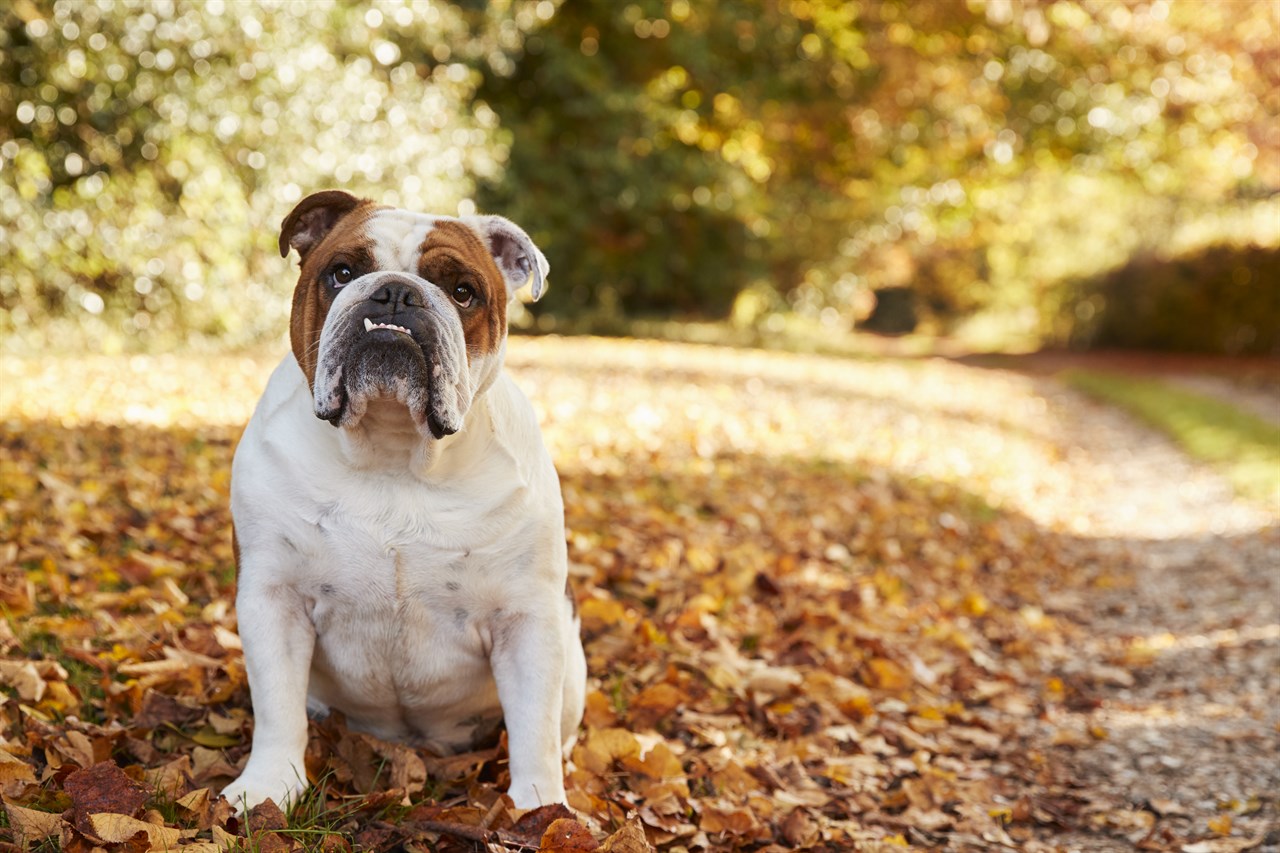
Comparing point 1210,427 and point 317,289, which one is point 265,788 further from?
point 1210,427

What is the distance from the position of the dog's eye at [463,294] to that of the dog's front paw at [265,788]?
4.00 feet

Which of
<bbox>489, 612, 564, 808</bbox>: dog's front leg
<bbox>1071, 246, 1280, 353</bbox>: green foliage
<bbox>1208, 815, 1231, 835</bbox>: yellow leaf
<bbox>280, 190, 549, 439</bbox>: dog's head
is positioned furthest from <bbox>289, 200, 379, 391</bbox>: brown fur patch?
<bbox>1071, 246, 1280, 353</bbox>: green foliage

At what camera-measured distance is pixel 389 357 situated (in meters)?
2.70

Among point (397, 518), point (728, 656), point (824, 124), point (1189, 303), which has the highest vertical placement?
point (824, 124)

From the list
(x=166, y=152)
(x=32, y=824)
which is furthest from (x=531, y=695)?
(x=166, y=152)

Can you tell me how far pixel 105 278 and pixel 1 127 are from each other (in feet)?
5.95

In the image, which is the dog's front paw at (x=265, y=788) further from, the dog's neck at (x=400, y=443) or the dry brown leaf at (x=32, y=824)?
the dog's neck at (x=400, y=443)

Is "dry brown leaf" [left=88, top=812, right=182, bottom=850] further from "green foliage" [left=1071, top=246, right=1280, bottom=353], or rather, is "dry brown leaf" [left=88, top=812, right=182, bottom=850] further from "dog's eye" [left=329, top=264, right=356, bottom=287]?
"green foliage" [left=1071, top=246, right=1280, bottom=353]

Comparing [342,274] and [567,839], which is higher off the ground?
[342,274]

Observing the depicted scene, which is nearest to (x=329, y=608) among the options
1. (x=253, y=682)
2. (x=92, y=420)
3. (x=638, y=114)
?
(x=253, y=682)

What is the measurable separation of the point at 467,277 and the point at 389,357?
1.10 ft

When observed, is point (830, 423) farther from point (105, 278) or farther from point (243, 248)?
point (105, 278)

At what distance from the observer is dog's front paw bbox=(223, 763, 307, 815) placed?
284 centimetres

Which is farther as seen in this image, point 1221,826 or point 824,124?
point 824,124
